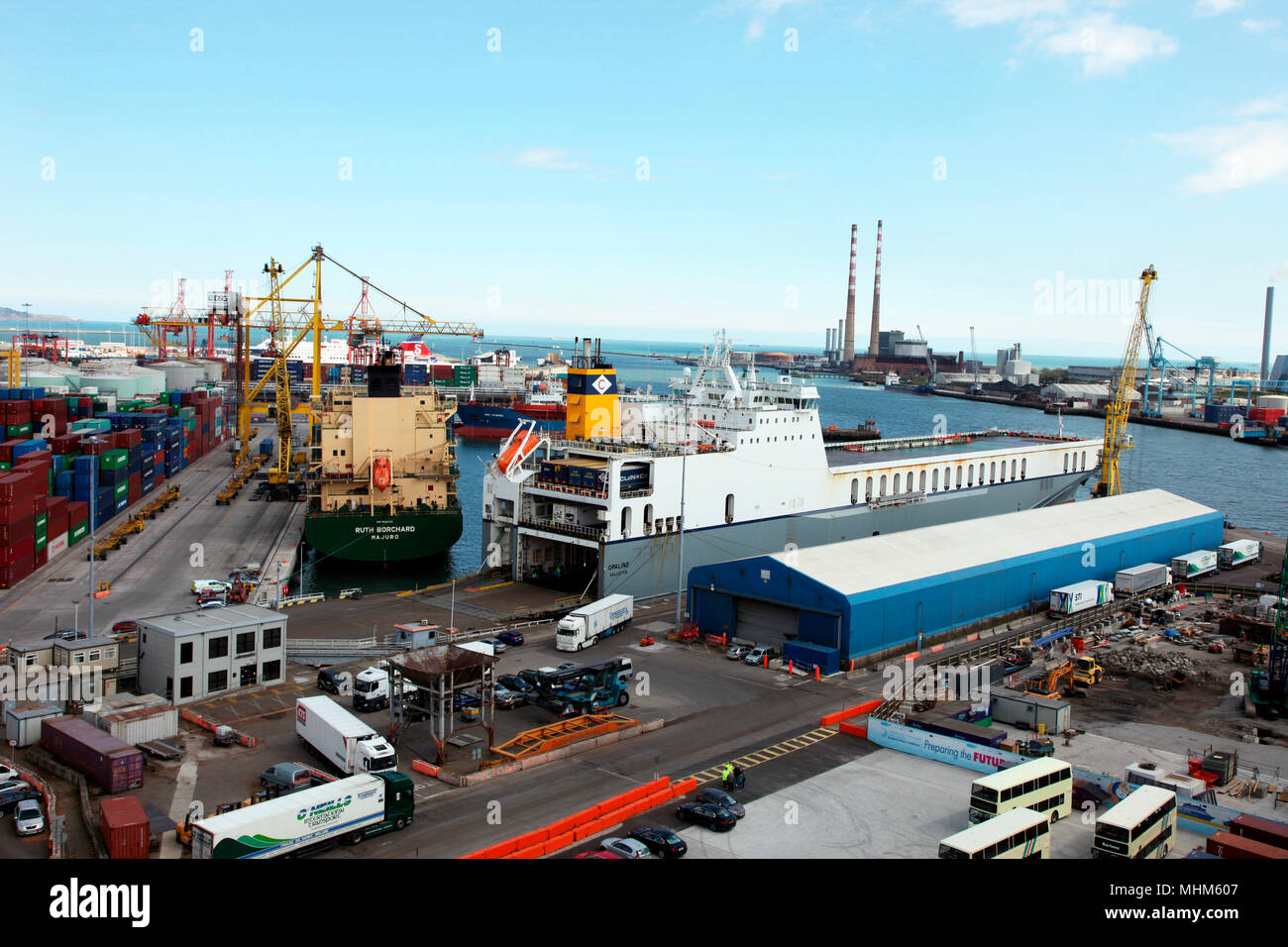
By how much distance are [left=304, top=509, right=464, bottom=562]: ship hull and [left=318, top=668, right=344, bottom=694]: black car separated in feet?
64.9

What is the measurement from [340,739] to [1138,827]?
1515 centimetres

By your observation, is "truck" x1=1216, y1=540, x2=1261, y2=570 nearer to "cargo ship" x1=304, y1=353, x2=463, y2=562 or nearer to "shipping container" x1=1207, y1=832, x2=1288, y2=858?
"shipping container" x1=1207, y1=832, x2=1288, y2=858

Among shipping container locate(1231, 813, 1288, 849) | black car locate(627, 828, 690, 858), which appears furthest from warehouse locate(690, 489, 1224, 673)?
black car locate(627, 828, 690, 858)

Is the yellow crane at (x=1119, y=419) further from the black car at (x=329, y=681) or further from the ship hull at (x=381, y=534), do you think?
the black car at (x=329, y=681)

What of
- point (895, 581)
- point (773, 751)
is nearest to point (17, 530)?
point (773, 751)

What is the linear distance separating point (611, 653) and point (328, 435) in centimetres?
2371

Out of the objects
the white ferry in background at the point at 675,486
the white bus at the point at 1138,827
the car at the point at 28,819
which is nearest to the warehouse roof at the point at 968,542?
the white ferry in background at the point at 675,486

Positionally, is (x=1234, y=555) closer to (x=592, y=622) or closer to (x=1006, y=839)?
(x=592, y=622)

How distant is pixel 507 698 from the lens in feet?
82.1

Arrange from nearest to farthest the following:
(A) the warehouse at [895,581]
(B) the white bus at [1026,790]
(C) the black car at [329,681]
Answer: (B) the white bus at [1026,790]
(C) the black car at [329,681]
(A) the warehouse at [895,581]

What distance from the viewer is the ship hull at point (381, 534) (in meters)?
44.9

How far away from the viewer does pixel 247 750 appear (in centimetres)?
2150

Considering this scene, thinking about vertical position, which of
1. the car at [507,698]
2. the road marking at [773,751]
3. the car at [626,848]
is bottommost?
the road marking at [773,751]

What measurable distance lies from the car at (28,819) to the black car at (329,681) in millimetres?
8218
